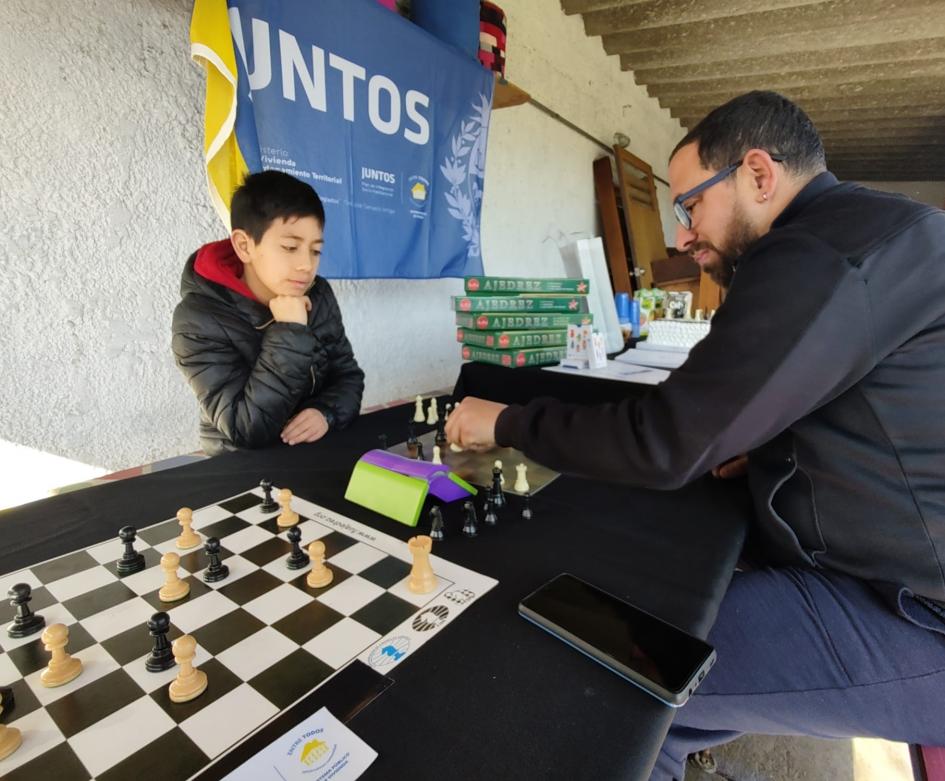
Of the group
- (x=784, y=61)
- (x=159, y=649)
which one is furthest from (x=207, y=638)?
(x=784, y=61)

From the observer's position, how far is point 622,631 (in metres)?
0.55

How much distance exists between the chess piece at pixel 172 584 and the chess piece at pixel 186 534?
9 centimetres

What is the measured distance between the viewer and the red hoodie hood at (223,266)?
126 cm

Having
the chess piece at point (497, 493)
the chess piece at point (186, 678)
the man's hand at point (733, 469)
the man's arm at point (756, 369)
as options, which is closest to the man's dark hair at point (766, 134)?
the man's arm at point (756, 369)

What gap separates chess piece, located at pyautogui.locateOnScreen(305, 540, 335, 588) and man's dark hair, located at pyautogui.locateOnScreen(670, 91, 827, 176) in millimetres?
923

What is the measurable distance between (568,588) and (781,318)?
443mm

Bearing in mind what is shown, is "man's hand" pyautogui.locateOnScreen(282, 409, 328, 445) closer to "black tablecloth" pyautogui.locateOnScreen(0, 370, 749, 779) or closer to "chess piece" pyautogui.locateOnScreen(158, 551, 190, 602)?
"black tablecloth" pyautogui.locateOnScreen(0, 370, 749, 779)

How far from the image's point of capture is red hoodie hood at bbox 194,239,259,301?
4.12 feet

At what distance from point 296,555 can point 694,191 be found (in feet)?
3.05

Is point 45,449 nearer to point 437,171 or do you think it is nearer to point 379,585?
point 379,585

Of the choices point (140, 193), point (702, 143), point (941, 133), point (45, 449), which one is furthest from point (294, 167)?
point (941, 133)

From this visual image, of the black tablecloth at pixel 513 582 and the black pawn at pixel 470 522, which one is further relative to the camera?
the black pawn at pixel 470 522

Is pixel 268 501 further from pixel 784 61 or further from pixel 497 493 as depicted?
pixel 784 61

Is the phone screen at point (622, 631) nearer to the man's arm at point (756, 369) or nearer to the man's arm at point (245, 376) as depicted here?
the man's arm at point (756, 369)
